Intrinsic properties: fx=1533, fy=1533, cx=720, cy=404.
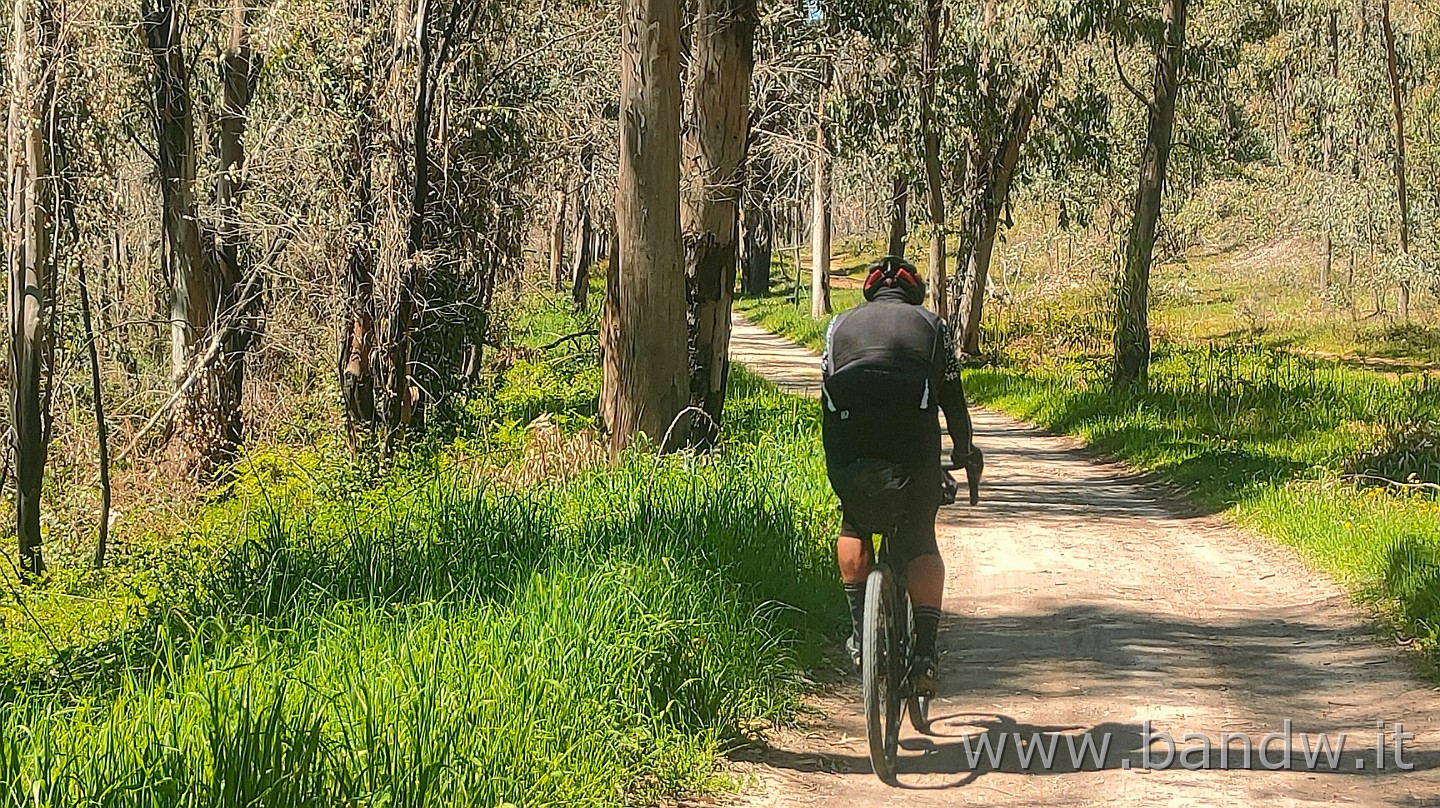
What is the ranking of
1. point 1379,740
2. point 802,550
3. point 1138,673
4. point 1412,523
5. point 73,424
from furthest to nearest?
point 73,424
point 1412,523
point 802,550
point 1138,673
point 1379,740

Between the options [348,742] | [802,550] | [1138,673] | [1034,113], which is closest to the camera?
[348,742]

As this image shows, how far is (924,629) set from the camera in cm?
571

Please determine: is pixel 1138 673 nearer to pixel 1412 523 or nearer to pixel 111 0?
pixel 1412 523

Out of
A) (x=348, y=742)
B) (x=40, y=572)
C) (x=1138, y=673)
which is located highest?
(x=348, y=742)

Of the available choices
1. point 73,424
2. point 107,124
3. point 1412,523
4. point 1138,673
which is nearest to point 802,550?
point 1138,673

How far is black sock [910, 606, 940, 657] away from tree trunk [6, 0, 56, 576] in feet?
27.1

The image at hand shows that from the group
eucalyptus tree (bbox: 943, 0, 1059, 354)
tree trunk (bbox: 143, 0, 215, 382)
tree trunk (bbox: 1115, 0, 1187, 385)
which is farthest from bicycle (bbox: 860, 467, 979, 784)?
eucalyptus tree (bbox: 943, 0, 1059, 354)

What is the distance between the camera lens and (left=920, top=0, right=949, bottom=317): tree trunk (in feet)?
73.8

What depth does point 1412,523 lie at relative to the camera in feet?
31.7

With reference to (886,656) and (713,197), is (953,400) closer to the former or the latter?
(886,656)

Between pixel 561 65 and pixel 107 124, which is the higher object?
pixel 561 65

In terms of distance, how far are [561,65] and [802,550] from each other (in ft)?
38.1

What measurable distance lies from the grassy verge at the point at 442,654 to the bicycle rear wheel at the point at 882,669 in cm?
65

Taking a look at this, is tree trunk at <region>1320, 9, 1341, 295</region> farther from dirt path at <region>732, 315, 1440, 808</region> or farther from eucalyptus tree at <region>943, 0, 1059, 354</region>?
dirt path at <region>732, 315, 1440, 808</region>
